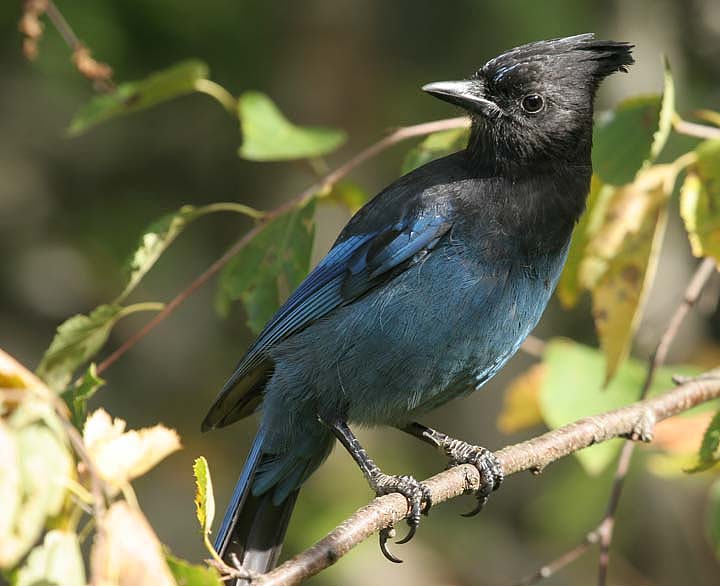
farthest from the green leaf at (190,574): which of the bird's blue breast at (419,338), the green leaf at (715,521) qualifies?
the green leaf at (715,521)

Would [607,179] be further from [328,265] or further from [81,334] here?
[81,334]

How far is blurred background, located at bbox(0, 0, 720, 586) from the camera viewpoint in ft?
20.6

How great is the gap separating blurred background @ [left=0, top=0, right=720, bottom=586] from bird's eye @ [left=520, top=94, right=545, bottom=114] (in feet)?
7.65

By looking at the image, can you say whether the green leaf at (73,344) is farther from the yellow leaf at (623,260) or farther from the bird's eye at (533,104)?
the bird's eye at (533,104)

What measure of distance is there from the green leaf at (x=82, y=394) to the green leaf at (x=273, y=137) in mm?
1156

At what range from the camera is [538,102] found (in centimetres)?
395

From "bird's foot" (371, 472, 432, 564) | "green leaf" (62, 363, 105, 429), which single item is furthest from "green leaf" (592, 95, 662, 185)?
"green leaf" (62, 363, 105, 429)

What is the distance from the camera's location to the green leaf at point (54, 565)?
1804 millimetres

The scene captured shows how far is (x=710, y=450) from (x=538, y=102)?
143 centimetres

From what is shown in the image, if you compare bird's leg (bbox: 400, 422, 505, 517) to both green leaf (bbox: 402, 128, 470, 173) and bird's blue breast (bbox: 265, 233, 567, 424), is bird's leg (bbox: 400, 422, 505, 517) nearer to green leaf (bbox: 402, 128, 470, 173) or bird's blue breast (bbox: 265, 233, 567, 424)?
bird's blue breast (bbox: 265, 233, 567, 424)

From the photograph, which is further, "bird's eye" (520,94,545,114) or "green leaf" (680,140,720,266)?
"bird's eye" (520,94,545,114)

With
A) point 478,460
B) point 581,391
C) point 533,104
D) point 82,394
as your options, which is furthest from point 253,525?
point 533,104

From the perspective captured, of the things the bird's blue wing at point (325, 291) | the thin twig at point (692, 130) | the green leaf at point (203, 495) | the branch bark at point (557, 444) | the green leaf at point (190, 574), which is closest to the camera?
the green leaf at point (190, 574)

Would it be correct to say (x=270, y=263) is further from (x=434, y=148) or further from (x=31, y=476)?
(x=31, y=476)
